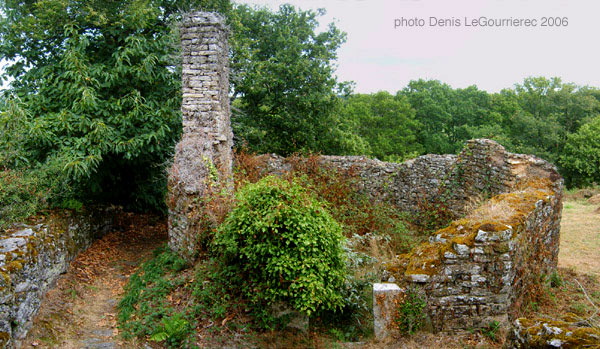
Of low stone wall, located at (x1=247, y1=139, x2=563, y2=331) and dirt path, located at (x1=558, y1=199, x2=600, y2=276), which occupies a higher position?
low stone wall, located at (x1=247, y1=139, x2=563, y2=331)

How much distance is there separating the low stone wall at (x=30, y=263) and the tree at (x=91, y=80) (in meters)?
1.46

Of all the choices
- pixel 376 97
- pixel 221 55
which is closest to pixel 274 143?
pixel 221 55

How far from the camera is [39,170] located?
8.62m

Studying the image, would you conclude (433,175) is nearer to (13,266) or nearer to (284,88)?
(284,88)

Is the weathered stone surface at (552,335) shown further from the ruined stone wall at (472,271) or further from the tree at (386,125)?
the tree at (386,125)

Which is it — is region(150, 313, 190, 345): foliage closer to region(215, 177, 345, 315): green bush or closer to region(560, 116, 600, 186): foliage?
region(215, 177, 345, 315): green bush

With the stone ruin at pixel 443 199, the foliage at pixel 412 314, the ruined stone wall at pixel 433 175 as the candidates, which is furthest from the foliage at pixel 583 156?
the foliage at pixel 412 314

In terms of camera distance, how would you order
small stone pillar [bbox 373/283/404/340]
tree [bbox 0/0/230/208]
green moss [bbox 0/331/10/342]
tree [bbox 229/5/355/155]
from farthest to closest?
tree [bbox 229/5/355/155] < tree [bbox 0/0/230/208] < small stone pillar [bbox 373/283/404/340] < green moss [bbox 0/331/10/342]

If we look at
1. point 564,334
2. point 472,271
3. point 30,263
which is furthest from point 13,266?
point 564,334

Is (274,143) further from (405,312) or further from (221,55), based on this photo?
(405,312)

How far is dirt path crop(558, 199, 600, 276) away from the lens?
31.5 ft

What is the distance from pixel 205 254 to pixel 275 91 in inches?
401

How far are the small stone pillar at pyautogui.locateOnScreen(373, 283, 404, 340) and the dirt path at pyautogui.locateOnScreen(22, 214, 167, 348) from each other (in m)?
3.48

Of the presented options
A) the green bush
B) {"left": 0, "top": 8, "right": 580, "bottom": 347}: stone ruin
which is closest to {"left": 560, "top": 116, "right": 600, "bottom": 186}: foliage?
{"left": 0, "top": 8, "right": 580, "bottom": 347}: stone ruin
